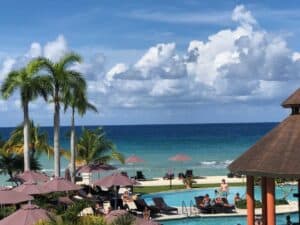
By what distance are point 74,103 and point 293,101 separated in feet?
54.3

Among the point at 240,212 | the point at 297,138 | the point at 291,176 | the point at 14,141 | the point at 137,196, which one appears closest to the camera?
the point at 291,176

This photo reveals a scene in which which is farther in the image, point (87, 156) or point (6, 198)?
point (87, 156)

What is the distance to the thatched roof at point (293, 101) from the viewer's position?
16656 millimetres

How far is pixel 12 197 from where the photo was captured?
68.3 feet

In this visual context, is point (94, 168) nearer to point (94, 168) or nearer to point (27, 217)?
point (94, 168)

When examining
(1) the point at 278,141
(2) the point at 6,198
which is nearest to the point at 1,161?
(2) the point at 6,198

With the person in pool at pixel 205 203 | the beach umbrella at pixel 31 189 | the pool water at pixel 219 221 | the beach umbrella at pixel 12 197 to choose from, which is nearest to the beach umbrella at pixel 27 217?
the beach umbrella at pixel 12 197

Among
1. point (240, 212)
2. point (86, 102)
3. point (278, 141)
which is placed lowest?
point (240, 212)

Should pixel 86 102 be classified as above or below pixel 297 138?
above

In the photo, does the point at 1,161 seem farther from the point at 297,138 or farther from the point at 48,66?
the point at 297,138

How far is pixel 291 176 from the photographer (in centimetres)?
Result: 1490

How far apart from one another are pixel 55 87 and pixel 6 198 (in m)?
9.84

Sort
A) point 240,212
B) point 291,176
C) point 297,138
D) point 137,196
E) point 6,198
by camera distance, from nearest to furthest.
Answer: point 291,176 < point 297,138 < point 6,198 < point 240,212 < point 137,196

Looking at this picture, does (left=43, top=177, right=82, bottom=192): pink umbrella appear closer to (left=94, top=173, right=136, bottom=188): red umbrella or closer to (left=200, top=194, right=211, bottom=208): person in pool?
(left=94, top=173, right=136, bottom=188): red umbrella
